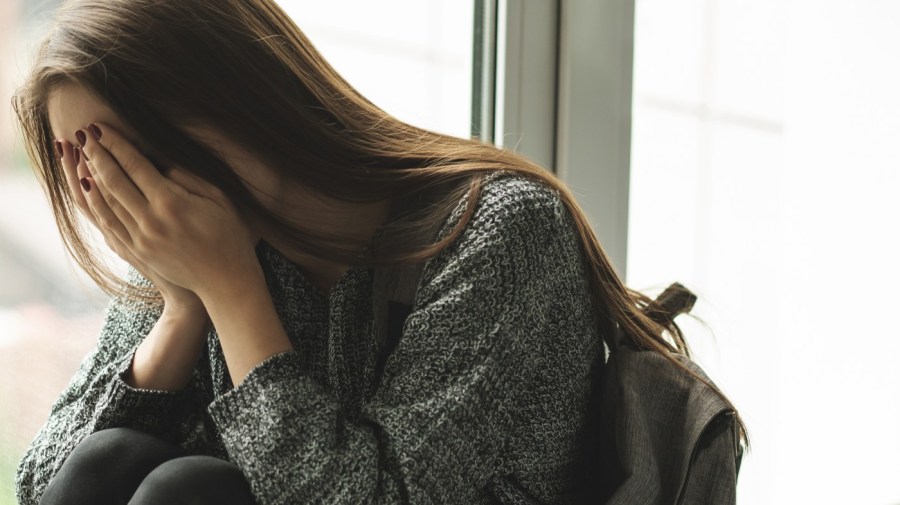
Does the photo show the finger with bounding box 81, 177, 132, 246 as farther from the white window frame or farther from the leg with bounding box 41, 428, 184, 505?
the white window frame

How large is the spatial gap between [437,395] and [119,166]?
0.37 meters

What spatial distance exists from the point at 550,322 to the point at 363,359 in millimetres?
204

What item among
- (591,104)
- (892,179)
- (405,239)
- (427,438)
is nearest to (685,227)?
(591,104)

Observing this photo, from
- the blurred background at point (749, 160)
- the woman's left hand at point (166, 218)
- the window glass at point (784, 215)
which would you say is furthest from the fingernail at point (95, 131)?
the window glass at point (784, 215)

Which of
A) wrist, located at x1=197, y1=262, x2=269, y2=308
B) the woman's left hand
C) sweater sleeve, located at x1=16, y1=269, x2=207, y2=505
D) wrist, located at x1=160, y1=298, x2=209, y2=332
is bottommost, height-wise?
sweater sleeve, located at x1=16, y1=269, x2=207, y2=505

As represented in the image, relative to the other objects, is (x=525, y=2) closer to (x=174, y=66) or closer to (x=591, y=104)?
(x=591, y=104)

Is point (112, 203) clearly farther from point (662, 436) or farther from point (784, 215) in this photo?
point (784, 215)

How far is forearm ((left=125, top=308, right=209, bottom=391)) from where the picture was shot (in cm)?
92

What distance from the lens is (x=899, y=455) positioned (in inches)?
70.3

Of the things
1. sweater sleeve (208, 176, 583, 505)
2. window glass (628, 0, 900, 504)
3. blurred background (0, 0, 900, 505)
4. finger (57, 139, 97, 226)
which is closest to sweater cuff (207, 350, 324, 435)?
sweater sleeve (208, 176, 583, 505)

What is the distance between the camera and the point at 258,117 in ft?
2.75

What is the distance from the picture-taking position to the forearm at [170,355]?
3.01 ft

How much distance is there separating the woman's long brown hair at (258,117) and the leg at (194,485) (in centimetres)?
25

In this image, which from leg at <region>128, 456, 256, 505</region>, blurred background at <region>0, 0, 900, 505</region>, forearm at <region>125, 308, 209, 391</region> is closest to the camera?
leg at <region>128, 456, 256, 505</region>
